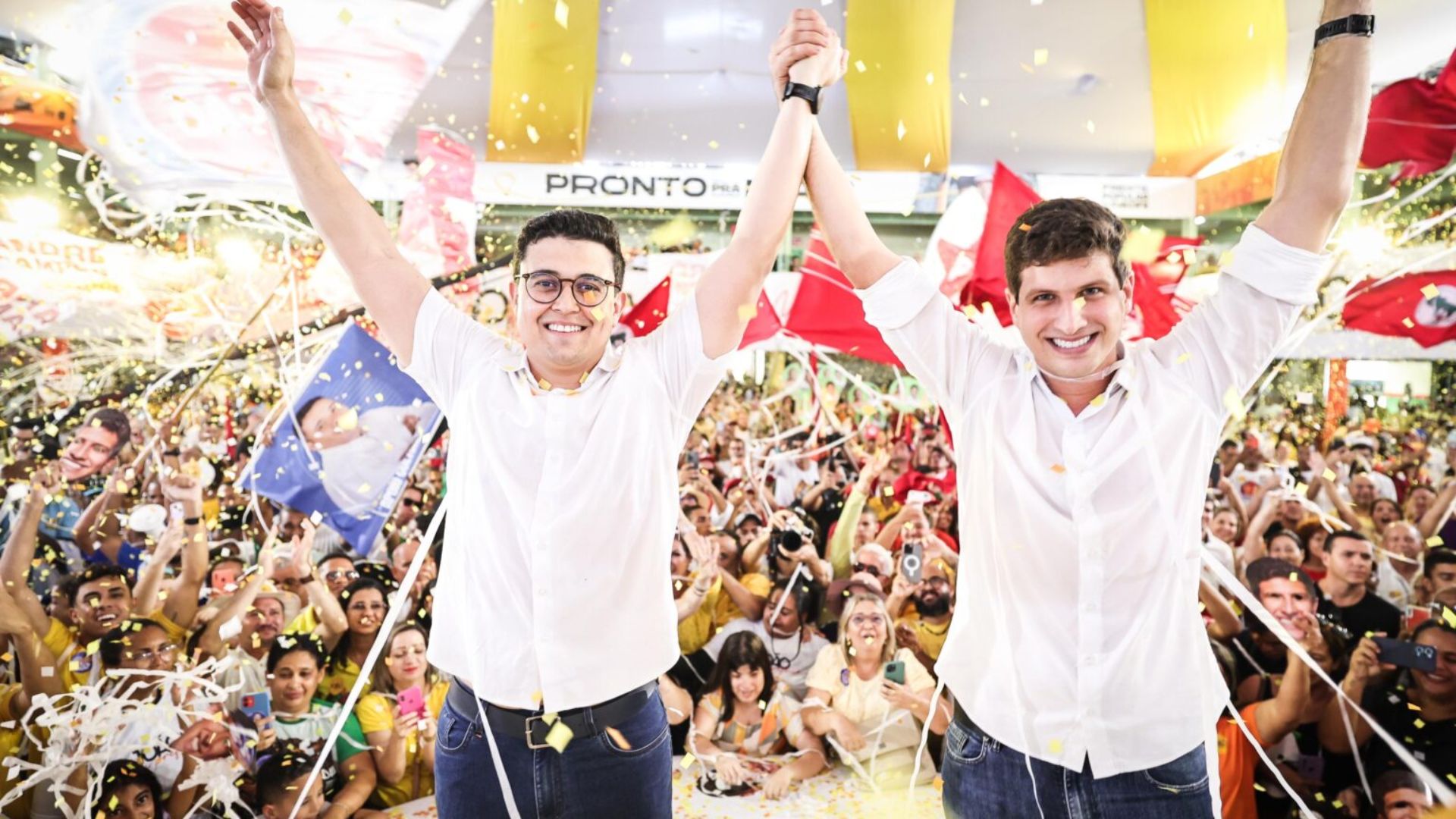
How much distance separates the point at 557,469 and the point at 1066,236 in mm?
900

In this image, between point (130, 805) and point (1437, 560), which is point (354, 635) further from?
point (1437, 560)

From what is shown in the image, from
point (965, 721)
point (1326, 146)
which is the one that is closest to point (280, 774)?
point (965, 721)

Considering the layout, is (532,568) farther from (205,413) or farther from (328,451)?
(205,413)

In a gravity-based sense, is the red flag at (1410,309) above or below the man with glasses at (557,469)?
above

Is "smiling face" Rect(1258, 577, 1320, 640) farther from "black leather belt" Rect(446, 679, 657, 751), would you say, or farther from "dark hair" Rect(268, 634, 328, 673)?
"dark hair" Rect(268, 634, 328, 673)

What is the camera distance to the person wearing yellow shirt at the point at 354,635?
10.8 ft

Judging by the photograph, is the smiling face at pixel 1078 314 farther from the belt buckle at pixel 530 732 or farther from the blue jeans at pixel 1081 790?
the belt buckle at pixel 530 732

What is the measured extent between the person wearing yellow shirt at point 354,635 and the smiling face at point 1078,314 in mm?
2932

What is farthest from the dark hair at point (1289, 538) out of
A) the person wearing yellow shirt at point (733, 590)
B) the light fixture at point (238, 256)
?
the light fixture at point (238, 256)

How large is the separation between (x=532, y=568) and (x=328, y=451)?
7.44ft

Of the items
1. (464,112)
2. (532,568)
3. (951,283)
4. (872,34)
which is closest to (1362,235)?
(951,283)

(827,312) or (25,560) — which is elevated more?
(827,312)

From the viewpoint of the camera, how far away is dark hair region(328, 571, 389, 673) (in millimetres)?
3312

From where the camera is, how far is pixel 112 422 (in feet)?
12.6
